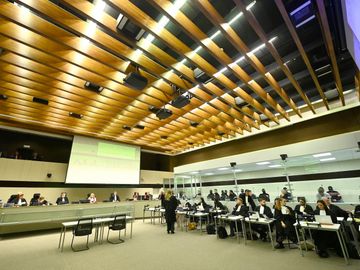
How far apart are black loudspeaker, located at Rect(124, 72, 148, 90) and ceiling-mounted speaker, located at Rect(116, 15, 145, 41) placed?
0.89m

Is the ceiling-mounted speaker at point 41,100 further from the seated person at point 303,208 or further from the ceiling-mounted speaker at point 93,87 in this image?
the seated person at point 303,208

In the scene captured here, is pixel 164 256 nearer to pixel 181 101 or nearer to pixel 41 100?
pixel 181 101

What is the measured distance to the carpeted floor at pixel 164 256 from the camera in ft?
12.2

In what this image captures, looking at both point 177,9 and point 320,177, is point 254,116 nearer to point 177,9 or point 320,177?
point 320,177

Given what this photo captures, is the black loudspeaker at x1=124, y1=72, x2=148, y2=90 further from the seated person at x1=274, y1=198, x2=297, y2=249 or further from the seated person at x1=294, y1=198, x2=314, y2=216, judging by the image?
the seated person at x1=294, y1=198, x2=314, y2=216

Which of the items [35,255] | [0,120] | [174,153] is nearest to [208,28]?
[35,255]

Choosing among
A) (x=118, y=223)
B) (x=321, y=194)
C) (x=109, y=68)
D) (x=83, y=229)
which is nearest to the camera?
(x=109, y=68)

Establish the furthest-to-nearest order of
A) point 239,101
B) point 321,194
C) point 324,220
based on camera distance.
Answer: point 321,194
point 239,101
point 324,220

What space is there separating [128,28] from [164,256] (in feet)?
16.5

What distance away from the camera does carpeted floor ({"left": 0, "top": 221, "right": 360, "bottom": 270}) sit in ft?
12.2

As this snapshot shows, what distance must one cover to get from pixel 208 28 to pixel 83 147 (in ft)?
28.3

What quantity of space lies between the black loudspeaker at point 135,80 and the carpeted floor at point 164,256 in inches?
158

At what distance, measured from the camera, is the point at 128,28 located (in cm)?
327

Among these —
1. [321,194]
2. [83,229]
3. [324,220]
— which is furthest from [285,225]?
[83,229]
